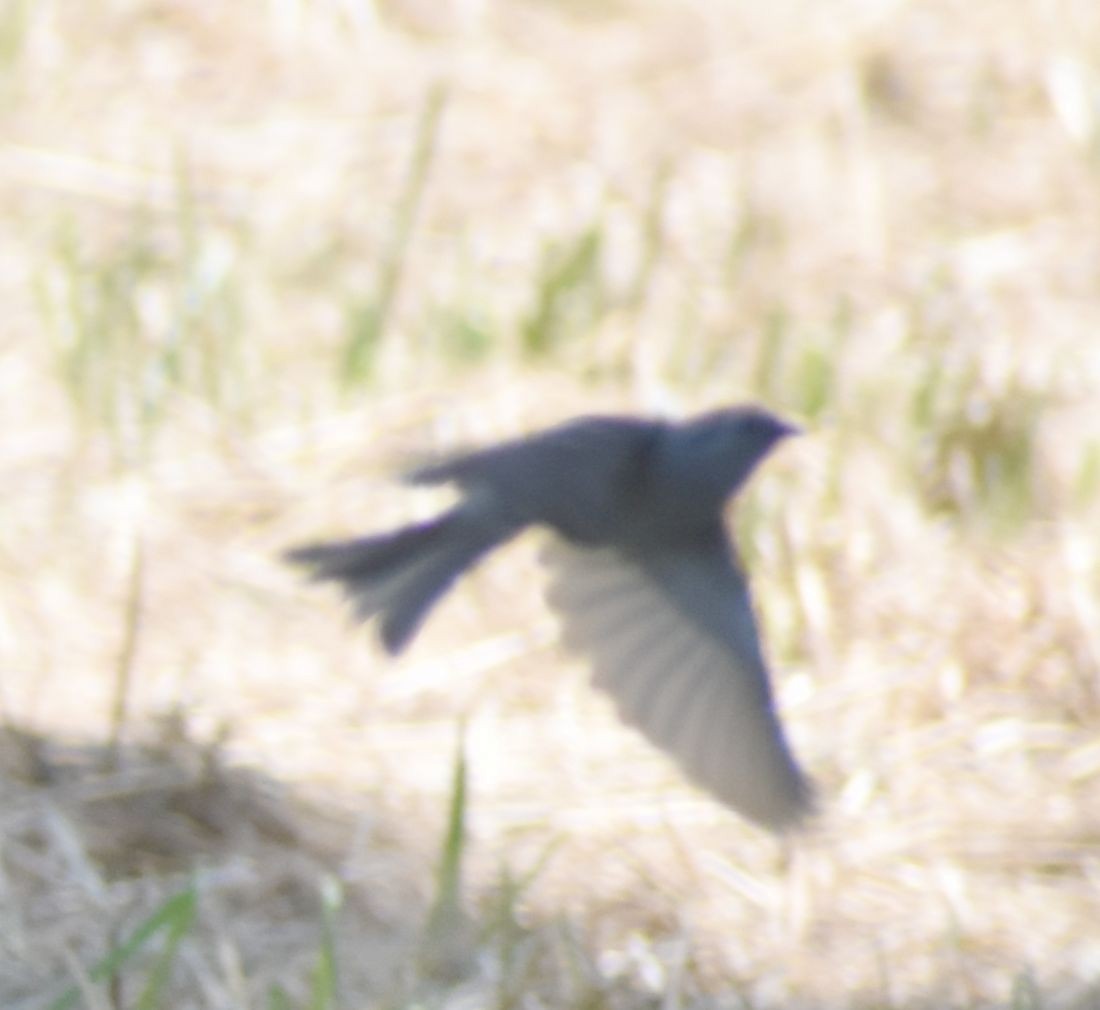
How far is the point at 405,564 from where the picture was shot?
221 cm

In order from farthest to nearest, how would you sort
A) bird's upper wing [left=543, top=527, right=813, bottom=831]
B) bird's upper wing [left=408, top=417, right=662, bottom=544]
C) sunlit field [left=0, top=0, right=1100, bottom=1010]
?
sunlit field [left=0, top=0, right=1100, bottom=1010], bird's upper wing [left=408, top=417, right=662, bottom=544], bird's upper wing [left=543, top=527, right=813, bottom=831]

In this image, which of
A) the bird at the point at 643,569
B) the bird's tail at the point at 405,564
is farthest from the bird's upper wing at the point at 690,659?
the bird's tail at the point at 405,564

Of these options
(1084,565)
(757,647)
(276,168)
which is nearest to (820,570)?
(1084,565)

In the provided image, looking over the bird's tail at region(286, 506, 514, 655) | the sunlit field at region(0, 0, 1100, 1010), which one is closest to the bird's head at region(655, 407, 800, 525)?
the bird's tail at region(286, 506, 514, 655)

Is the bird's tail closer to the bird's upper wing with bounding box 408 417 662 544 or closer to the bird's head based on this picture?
the bird's upper wing with bounding box 408 417 662 544

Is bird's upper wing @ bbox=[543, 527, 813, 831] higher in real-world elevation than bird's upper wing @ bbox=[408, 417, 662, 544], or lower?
lower

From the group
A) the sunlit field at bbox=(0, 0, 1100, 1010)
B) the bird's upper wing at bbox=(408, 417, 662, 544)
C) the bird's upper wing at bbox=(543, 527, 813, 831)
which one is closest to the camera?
the bird's upper wing at bbox=(543, 527, 813, 831)

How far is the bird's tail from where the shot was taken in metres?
2.14

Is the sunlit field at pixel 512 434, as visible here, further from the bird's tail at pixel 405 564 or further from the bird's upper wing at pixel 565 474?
the bird's upper wing at pixel 565 474

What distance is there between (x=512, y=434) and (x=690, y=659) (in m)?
0.93

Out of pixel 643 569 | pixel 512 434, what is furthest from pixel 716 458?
pixel 512 434

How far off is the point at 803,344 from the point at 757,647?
120 centimetres

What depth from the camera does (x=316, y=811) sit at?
2.56m

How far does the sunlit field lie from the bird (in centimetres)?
23
